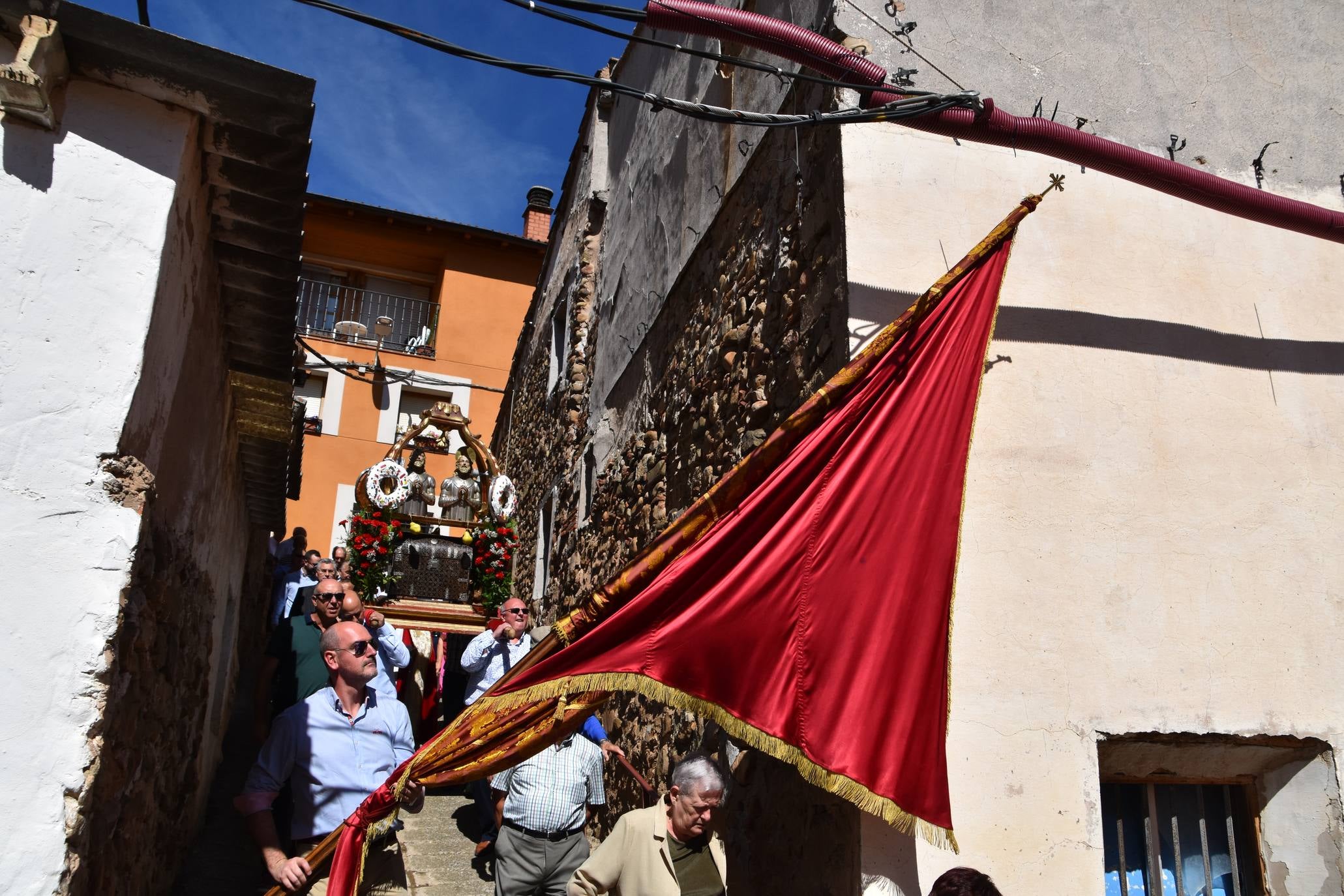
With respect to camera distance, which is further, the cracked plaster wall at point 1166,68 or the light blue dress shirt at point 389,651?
the light blue dress shirt at point 389,651

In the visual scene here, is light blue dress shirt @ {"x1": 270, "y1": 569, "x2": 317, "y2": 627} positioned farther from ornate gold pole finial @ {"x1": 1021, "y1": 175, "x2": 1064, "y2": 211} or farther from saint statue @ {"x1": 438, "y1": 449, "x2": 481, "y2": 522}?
ornate gold pole finial @ {"x1": 1021, "y1": 175, "x2": 1064, "y2": 211}

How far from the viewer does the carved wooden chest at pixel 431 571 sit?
8.93 meters

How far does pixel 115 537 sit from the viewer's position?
10.3ft

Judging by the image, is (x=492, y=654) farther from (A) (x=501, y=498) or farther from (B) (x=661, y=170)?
(B) (x=661, y=170)

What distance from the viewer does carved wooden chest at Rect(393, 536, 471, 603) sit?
8.93m

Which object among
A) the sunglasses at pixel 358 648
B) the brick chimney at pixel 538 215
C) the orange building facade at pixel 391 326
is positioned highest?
the brick chimney at pixel 538 215

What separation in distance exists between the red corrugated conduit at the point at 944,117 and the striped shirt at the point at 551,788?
3.30 meters

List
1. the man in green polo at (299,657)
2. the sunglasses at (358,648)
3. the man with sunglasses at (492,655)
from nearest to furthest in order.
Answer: the sunglasses at (358,648), the man in green polo at (299,657), the man with sunglasses at (492,655)

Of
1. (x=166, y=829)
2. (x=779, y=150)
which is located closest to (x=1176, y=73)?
(x=779, y=150)

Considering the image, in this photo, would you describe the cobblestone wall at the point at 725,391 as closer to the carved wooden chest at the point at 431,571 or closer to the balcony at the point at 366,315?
the carved wooden chest at the point at 431,571

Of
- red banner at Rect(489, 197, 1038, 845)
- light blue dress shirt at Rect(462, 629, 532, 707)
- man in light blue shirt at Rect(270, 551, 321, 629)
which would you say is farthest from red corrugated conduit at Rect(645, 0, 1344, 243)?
man in light blue shirt at Rect(270, 551, 321, 629)

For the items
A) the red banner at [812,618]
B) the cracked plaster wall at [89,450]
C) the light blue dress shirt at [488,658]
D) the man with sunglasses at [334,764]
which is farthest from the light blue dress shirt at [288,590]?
the red banner at [812,618]

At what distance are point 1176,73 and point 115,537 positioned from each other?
200 inches

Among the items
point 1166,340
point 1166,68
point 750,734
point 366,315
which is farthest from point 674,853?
point 366,315
